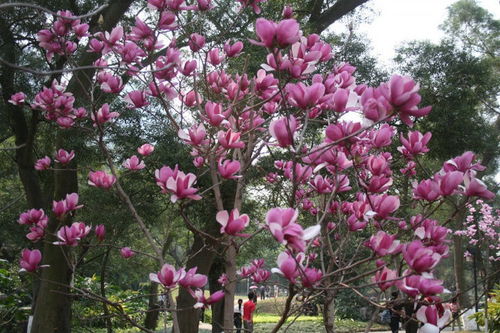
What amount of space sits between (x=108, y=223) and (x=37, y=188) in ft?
5.49

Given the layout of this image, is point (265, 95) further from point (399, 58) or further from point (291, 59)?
point (399, 58)

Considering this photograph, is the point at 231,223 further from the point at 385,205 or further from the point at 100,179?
the point at 100,179

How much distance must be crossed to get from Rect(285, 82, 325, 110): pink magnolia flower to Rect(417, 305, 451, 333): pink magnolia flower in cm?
61

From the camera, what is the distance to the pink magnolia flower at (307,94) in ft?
4.02

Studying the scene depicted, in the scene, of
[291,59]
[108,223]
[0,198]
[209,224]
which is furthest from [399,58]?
[0,198]

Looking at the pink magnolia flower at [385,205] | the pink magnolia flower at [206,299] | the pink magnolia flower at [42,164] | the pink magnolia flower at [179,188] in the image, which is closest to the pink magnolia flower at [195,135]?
the pink magnolia flower at [179,188]

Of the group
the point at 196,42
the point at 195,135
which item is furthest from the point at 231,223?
the point at 196,42

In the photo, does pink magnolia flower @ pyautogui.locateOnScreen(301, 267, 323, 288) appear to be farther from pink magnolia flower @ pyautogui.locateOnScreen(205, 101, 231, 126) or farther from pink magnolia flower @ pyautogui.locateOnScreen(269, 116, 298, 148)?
pink magnolia flower @ pyautogui.locateOnScreen(205, 101, 231, 126)

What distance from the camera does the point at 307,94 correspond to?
1.24m

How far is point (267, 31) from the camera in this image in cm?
114

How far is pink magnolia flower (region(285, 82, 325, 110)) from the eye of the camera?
123 centimetres

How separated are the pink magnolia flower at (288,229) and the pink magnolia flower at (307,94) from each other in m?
0.35

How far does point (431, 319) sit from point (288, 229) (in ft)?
1.69

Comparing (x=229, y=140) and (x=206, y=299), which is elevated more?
(x=229, y=140)
